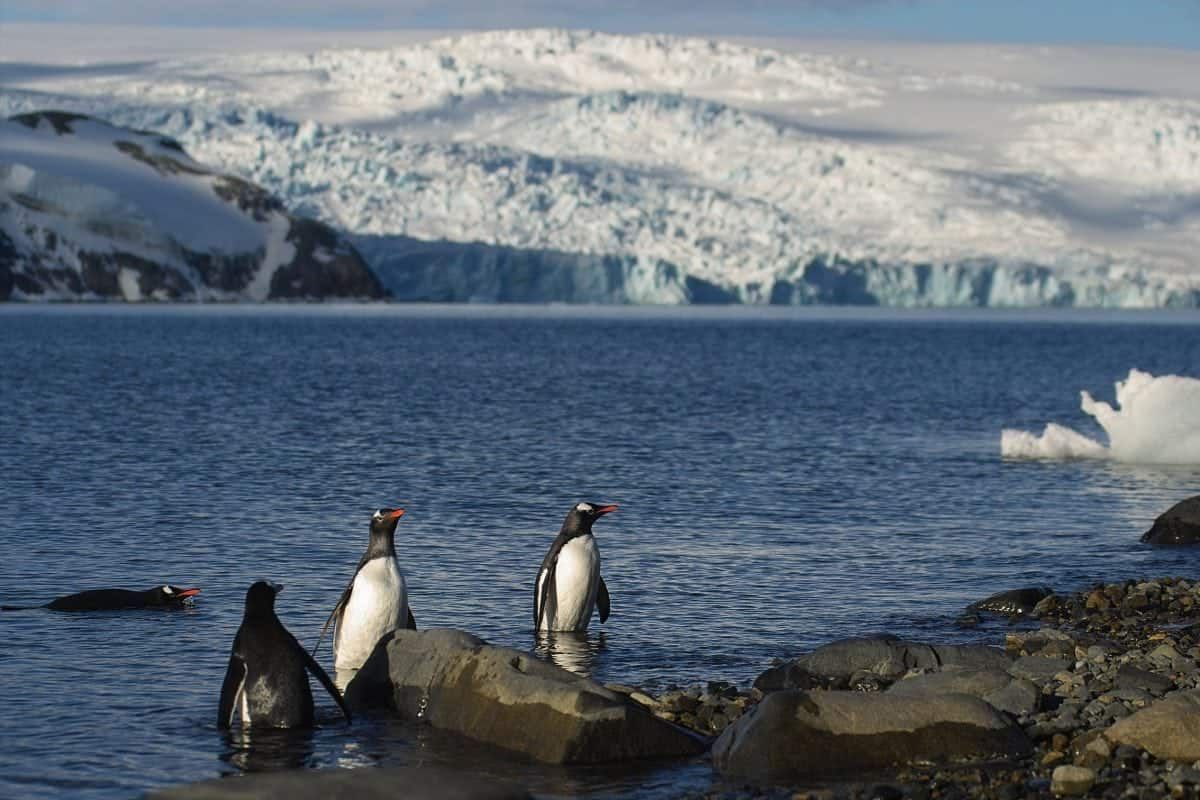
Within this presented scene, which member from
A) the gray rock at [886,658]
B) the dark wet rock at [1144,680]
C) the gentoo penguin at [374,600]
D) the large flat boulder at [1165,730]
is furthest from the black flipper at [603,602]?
the large flat boulder at [1165,730]

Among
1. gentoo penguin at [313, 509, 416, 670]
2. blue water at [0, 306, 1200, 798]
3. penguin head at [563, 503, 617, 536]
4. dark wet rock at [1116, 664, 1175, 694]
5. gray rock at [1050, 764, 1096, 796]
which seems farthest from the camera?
penguin head at [563, 503, 617, 536]

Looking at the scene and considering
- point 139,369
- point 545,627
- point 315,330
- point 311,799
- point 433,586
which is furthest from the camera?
point 315,330

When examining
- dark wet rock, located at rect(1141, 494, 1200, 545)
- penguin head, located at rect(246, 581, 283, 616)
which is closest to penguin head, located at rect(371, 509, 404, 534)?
penguin head, located at rect(246, 581, 283, 616)

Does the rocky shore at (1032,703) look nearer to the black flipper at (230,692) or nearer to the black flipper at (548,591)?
the black flipper at (548,591)

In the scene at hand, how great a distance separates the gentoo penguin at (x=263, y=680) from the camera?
13.5 meters

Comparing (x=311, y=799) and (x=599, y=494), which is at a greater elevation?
(x=311, y=799)

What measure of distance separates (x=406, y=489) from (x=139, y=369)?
50003 mm

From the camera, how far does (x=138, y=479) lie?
32.1 metres

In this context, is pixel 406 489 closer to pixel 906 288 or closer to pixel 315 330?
pixel 315 330

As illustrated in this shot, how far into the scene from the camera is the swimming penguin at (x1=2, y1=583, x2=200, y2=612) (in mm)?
18250

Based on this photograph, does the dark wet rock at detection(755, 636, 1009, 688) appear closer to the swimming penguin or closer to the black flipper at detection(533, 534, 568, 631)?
the black flipper at detection(533, 534, 568, 631)

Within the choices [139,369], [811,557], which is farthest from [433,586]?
[139,369]

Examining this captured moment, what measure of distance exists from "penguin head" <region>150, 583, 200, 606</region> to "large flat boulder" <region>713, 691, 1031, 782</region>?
7699 mm

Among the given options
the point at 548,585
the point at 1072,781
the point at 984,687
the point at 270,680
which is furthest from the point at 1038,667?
the point at 270,680
